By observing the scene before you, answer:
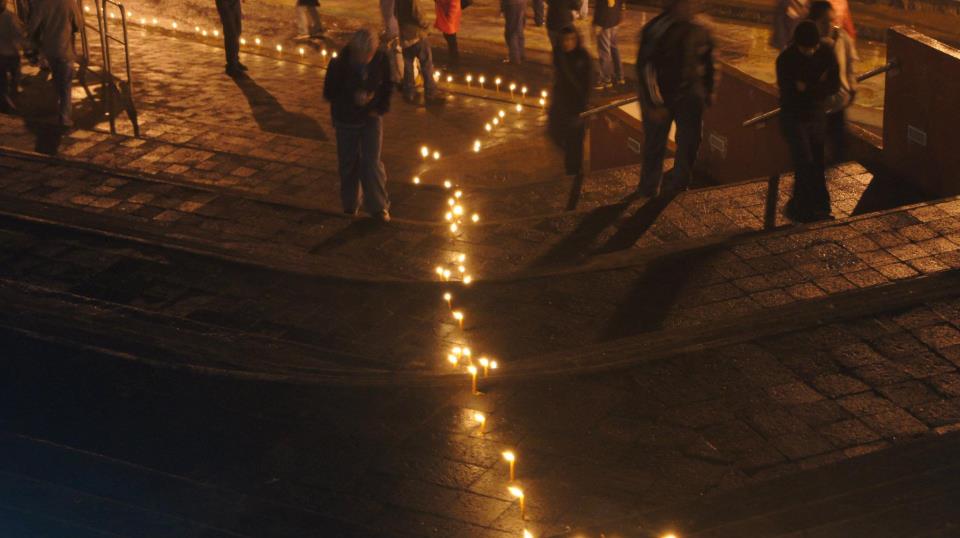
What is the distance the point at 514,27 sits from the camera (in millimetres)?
16984

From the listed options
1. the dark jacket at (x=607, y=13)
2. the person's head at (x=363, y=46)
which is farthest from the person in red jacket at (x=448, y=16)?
the person's head at (x=363, y=46)

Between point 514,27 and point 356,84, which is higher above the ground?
point 356,84

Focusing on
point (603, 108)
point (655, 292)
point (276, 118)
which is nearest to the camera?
point (655, 292)

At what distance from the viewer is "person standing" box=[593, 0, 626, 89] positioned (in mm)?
15625

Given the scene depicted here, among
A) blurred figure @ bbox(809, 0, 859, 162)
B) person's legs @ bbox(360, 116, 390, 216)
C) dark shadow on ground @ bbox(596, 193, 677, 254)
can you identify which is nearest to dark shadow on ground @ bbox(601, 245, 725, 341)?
dark shadow on ground @ bbox(596, 193, 677, 254)

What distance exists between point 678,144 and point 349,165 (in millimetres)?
2585

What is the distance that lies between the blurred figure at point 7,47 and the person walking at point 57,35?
59 cm

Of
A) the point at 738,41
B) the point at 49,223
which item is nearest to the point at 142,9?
the point at 738,41

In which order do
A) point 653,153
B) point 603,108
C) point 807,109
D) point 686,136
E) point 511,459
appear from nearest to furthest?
1. point 511,459
2. point 807,109
3. point 686,136
4. point 653,153
5. point 603,108

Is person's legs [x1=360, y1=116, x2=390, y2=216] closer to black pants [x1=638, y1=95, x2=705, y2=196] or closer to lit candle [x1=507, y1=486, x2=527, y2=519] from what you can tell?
black pants [x1=638, y1=95, x2=705, y2=196]

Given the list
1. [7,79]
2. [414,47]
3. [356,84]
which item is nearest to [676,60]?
[356,84]

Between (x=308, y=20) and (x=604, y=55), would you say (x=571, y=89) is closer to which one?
(x=604, y=55)

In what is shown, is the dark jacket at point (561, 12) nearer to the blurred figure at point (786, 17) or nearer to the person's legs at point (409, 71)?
A: the person's legs at point (409, 71)

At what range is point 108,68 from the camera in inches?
577
